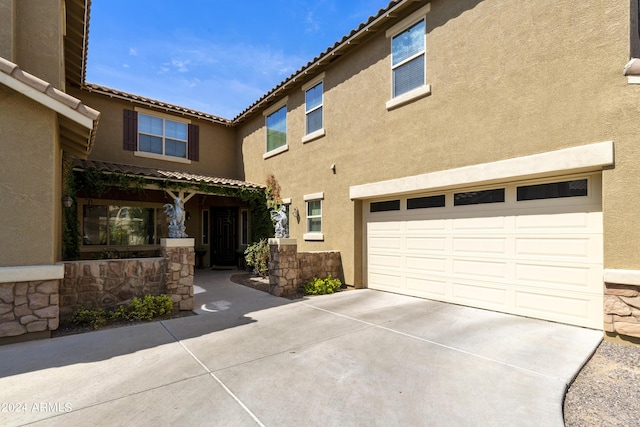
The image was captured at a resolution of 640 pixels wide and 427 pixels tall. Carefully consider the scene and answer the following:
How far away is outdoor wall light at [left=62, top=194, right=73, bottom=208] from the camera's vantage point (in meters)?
8.52

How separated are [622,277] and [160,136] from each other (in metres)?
14.6

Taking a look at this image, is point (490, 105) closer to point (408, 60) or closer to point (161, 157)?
point (408, 60)

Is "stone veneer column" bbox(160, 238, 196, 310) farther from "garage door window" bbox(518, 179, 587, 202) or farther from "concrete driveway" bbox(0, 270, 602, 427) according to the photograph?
"garage door window" bbox(518, 179, 587, 202)

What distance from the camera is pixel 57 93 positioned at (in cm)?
520

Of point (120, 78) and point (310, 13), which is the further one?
point (120, 78)

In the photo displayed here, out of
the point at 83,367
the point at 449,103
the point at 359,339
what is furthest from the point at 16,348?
the point at 449,103

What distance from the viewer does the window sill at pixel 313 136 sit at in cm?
1030

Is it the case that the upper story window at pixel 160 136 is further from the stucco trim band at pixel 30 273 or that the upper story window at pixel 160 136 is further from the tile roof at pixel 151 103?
the stucco trim band at pixel 30 273

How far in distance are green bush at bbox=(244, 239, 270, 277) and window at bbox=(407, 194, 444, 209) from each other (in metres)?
5.56

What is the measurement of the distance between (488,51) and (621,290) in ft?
16.1

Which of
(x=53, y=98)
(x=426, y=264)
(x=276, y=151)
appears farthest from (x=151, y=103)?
(x=426, y=264)

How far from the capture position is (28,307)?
16.8ft

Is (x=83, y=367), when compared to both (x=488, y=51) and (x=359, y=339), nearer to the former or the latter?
(x=359, y=339)

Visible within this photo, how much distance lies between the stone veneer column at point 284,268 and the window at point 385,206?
2.50 metres
